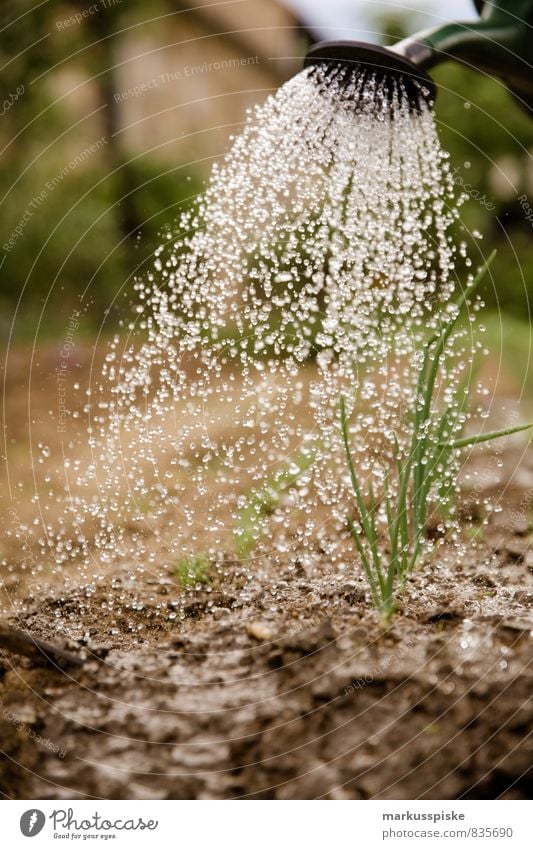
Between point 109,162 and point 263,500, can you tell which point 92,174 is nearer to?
point 109,162

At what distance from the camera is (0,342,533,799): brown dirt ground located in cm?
117

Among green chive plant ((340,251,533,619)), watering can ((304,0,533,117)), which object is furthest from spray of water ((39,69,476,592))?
green chive plant ((340,251,533,619))

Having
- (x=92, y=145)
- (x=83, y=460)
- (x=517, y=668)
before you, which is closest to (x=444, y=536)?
(x=517, y=668)

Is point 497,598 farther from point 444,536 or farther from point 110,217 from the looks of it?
point 110,217

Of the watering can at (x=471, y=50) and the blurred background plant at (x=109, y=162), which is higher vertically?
the blurred background plant at (x=109, y=162)

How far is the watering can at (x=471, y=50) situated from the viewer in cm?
174

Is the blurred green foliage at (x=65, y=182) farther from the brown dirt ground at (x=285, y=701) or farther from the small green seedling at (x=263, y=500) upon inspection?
the brown dirt ground at (x=285, y=701)

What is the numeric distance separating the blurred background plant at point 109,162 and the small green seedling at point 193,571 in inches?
96.3

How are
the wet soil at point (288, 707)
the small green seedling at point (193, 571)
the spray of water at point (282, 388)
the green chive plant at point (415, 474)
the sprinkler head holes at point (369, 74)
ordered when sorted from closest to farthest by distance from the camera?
the wet soil at point (288, 707) < the green chive plant at point (415, 474) < the sprinkler head holes at point (369, 74) < the small green seedling at point (193, 571) < the spray of water at point (282, 388)

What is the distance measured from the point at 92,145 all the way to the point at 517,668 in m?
5.20

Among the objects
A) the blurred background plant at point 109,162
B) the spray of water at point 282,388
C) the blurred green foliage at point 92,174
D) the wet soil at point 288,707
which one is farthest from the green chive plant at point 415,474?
the blurred green foliage at point 92,174

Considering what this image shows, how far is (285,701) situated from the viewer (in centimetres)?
130

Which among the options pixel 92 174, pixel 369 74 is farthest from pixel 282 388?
pixel 92 174

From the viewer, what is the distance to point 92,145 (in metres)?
5.36
